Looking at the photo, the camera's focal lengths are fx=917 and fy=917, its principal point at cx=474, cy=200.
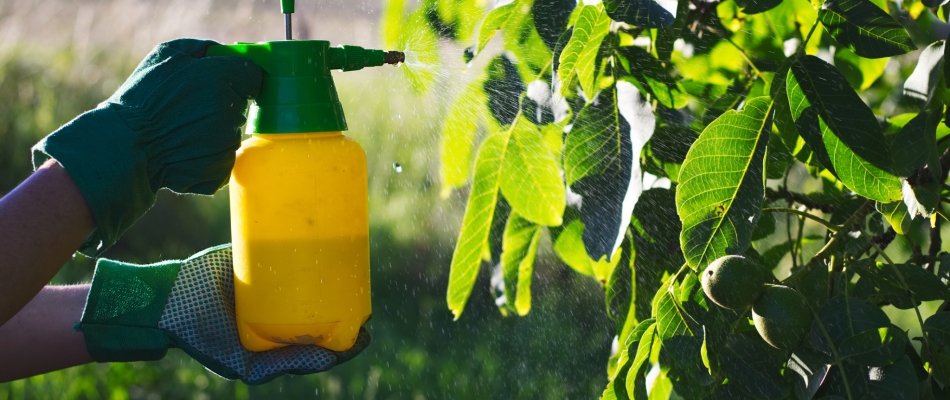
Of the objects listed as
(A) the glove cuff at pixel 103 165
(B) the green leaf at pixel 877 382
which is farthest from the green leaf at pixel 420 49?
(B) the green leaf at pixel 877 382

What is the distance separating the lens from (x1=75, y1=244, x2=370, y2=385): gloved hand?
126 centimetres

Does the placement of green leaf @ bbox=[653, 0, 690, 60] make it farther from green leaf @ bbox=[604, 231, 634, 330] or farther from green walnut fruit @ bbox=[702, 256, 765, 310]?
green walnut fruit @ bbox=[702, 256, 765, 310]

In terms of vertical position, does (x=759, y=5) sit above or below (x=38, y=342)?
above

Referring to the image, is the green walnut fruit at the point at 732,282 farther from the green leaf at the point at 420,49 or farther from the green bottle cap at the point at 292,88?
the green leaf at the point at 420,49

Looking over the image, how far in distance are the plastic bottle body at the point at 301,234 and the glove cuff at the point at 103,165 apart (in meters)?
0.13

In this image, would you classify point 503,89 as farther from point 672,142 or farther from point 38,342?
point 38,342

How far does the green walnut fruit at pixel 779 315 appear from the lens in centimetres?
89

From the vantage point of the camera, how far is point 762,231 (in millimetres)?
1237

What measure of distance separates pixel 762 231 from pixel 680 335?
341mm

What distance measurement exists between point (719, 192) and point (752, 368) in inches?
7.3

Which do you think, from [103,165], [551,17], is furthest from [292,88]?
[551,17]

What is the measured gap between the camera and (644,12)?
903 mm

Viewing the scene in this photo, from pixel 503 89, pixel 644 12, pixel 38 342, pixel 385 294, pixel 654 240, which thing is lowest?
pixel 385 294

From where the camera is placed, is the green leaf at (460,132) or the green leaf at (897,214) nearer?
the green leaf at (897,214)
